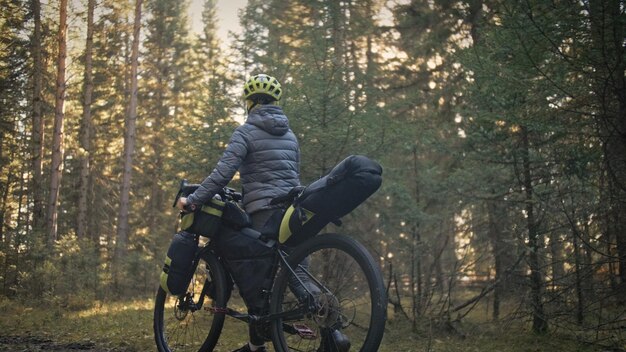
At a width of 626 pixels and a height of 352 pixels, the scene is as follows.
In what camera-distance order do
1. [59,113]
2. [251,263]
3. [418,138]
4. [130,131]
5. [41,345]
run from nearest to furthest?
[251,263], [41,345], [418,138], [59,113], [130,131]

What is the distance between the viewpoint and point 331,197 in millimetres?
3832

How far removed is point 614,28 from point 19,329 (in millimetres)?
9351

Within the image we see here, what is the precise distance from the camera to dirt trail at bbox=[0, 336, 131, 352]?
6.07 meters

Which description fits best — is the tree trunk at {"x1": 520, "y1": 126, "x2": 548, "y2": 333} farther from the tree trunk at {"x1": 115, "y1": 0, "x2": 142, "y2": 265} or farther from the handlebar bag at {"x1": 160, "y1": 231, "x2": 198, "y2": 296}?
the tree trunk at {"x1": 115, "y1": 0, "x2": 142, "y2": 265}

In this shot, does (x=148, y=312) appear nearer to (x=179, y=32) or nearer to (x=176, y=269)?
(x=176, y=269)

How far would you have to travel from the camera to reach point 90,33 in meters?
16.5

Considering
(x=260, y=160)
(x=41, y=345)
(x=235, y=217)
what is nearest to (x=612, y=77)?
(x=260, y=160)

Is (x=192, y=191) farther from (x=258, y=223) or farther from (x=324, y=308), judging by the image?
(x=324, y=308)

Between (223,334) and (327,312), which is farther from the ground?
(327,312)

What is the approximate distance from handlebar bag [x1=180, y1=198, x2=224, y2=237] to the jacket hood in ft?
A: 2.64

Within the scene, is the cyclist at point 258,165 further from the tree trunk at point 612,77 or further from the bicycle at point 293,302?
the tree trunk at point 612,77

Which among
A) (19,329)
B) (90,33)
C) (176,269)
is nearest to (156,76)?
(90,33)

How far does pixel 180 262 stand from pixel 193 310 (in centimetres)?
59

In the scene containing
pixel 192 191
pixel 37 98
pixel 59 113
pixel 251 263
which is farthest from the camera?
pixel 37 98
